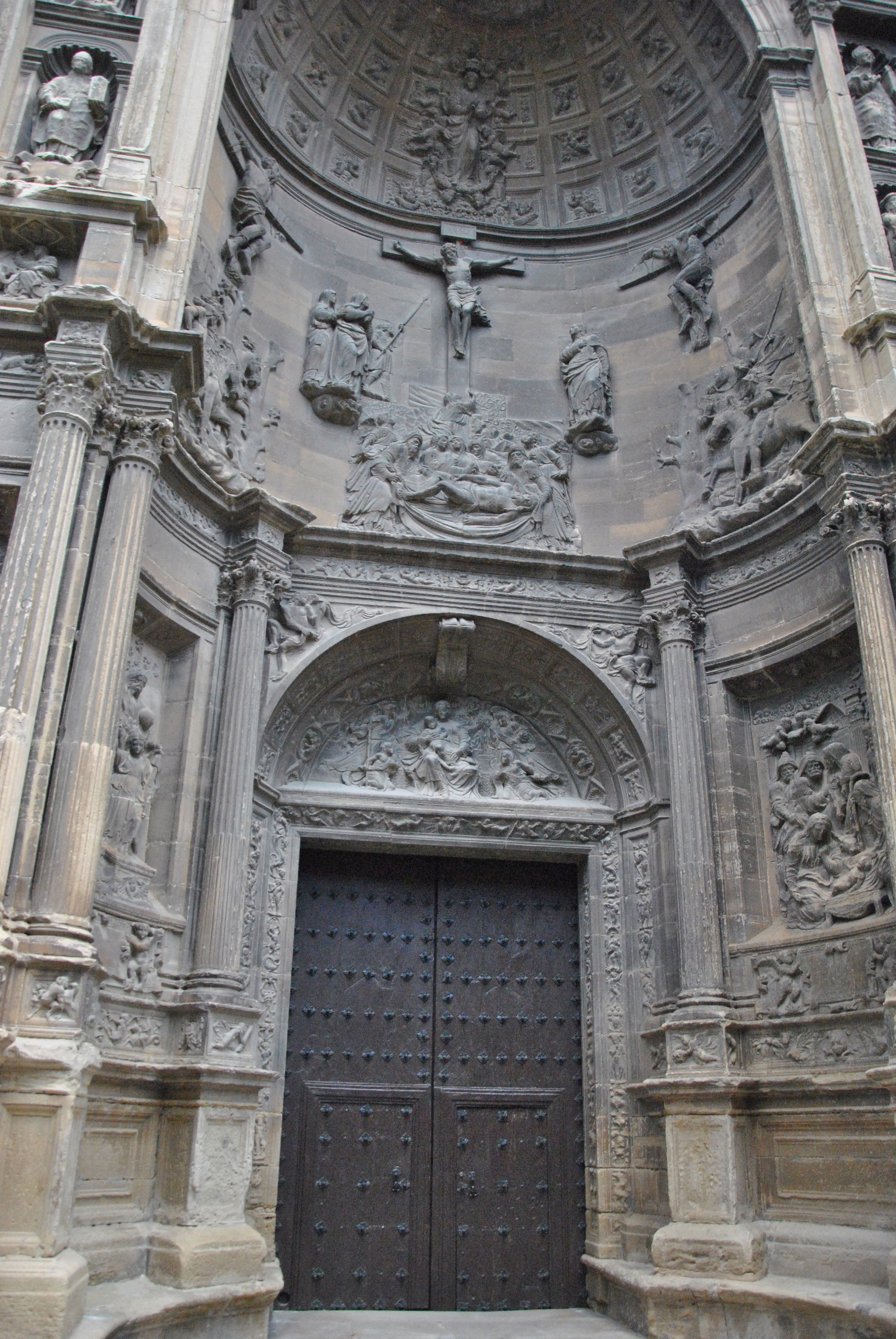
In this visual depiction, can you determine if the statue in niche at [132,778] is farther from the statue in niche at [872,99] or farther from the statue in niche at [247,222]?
the statue in niche at [872,99]

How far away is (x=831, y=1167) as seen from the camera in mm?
7863

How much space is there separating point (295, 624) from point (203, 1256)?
16.6 ft

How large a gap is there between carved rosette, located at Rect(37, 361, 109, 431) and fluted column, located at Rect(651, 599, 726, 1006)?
17.1ft

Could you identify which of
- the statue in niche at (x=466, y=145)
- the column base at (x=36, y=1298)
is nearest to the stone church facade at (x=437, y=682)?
the column base at (x=36, y=1298)

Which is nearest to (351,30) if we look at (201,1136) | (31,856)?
(31,856)

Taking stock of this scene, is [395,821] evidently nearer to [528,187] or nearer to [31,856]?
[31,856]

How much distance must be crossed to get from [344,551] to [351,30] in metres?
6.40

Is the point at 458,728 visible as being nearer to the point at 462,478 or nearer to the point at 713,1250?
the point at 462,478

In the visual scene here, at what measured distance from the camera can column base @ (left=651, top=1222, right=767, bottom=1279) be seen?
7.70 m

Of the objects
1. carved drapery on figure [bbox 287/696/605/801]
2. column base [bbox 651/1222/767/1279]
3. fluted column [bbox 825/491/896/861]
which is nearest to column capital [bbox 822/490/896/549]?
fluted column [bbox 825/491/896/861]

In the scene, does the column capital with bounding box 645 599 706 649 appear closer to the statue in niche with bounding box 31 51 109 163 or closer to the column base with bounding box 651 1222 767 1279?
the column base with bounding box 651 1222 767 1279

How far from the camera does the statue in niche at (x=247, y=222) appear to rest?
418 inches

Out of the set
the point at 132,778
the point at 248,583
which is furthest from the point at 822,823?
the point at 132,778

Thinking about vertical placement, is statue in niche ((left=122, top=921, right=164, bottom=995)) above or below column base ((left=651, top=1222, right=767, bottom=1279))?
above
